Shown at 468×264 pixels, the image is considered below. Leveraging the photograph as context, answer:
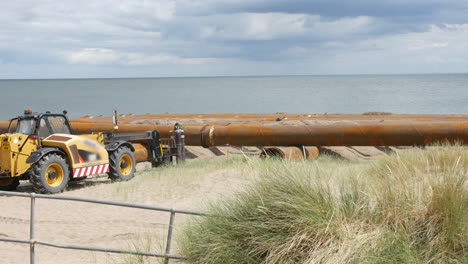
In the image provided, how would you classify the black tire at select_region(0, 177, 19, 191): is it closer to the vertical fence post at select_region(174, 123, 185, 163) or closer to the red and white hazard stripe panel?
the red and white hazard stripe panel

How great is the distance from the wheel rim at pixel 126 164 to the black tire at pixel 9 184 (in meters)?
2.45

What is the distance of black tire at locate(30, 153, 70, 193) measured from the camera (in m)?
11.0

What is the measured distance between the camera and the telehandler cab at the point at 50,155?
11.1 metres

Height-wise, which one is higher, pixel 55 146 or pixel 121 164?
pixel 55 146

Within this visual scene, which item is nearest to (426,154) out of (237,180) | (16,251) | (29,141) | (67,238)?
(237,180)

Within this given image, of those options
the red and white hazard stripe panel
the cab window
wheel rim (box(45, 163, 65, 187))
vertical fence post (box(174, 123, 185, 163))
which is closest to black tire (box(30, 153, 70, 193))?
wheel rim (box(45, 163, 65, 187))

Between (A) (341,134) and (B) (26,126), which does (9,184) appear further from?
(A) (341,134)

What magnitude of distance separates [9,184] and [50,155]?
70.3 inches

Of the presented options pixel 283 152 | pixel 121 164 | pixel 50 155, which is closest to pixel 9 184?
pixel 50 155

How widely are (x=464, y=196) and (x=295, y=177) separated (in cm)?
176

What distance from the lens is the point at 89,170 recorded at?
12125 millimetres

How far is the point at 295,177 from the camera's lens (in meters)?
5.86

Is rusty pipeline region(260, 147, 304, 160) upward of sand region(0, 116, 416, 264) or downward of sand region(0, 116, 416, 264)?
upward

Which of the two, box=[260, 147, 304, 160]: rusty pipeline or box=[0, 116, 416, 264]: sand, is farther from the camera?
box=[260, 147, 304, 160]: rusty pipeline
